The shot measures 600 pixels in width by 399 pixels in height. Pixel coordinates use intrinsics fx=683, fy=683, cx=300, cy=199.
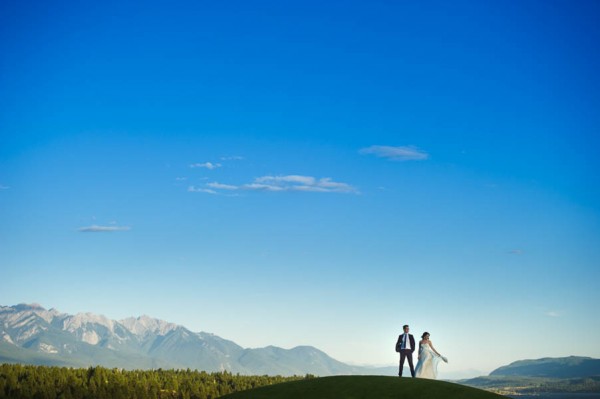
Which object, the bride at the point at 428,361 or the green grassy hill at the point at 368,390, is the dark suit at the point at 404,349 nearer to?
the bride at the point at 428,361

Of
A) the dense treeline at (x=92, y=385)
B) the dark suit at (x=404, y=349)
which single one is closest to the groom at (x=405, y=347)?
the dark suit at (x=404, y=349)

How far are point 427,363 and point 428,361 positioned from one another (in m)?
0.16

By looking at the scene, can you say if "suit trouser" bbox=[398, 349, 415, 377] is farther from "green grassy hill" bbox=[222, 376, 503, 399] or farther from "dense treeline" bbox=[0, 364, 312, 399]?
"dense treeline" bbox=[0, 364, 312, 399]

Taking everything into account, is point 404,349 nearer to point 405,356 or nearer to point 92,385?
point 405,356

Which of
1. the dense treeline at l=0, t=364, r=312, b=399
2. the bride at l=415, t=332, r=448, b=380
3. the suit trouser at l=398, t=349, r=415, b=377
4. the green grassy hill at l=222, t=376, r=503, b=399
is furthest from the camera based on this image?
the suit trouser at l=398, t=349, r=415, b=377

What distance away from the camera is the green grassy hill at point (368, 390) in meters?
36.0

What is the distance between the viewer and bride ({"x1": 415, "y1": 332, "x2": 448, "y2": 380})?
165 ft

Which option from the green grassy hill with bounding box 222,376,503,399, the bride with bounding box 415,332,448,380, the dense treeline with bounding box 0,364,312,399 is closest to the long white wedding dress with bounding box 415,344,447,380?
the bride with bounding box 415,332,448,380

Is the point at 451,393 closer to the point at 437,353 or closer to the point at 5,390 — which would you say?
the point at 437,353

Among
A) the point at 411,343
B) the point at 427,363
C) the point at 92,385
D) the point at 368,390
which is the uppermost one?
the point at 411,343

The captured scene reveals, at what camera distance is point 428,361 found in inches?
1993

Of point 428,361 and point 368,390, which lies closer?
point 368,390

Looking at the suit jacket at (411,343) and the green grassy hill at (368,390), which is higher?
the suit jacket at (411,343)

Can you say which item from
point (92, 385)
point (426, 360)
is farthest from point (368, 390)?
point (92, 385)
